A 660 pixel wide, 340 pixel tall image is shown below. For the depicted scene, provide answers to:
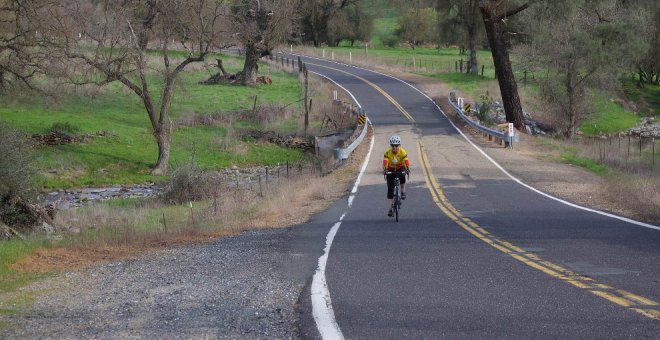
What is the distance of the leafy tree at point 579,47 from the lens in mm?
40031

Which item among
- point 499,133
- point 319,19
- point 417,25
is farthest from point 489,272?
point 417,25

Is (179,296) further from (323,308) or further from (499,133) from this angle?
(499,133)

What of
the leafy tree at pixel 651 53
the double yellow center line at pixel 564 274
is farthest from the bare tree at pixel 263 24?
the double yellow center line at pixel 564 274

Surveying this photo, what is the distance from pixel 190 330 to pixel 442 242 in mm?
6761

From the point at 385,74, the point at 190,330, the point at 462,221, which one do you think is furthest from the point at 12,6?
the point at 385,74

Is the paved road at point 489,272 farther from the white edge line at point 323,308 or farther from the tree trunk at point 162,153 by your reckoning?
the tree trunk at point 162,153

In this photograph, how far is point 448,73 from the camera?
75.1 meters

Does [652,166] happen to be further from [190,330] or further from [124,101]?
[124,101]

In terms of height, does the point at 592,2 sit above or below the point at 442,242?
above

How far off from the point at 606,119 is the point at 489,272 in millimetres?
56352

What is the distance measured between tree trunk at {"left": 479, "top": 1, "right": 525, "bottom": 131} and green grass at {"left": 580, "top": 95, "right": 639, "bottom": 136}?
15110mm

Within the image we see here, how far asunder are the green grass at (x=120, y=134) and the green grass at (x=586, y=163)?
52.3ft

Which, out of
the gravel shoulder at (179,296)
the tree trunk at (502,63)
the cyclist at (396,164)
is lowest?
the gravel shoulder at (179,296)

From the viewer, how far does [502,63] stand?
1703 inches
